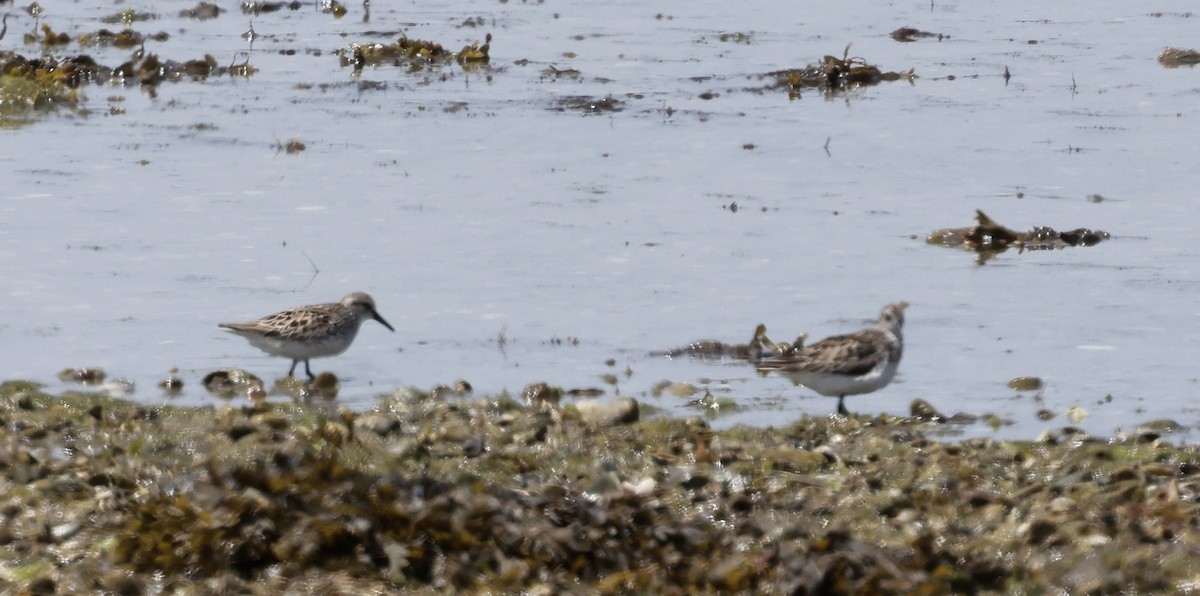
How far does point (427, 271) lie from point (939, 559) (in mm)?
7807

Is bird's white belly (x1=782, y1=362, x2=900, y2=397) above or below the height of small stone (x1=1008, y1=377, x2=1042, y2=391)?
above


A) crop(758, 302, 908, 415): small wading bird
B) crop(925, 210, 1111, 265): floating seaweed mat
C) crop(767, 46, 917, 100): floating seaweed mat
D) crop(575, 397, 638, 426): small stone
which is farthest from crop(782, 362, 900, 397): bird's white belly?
crop(767, 46, 917, 100): floating seaweed mat

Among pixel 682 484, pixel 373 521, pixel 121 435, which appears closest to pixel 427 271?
pixel 121 435

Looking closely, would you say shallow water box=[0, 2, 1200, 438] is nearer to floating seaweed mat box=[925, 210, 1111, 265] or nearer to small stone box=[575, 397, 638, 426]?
floating seaweed mat box=[925, 210, 1111, 265]

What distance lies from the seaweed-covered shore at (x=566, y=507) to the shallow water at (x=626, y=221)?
1.18m

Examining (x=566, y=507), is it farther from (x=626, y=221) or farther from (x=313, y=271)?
(x=626, y=221)

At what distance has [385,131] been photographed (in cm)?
2191

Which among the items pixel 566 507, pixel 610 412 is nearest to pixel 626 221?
pixel 610 412

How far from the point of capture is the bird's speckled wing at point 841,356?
11383 mm

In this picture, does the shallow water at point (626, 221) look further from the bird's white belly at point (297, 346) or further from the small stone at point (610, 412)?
the small stone at point (610, 412)

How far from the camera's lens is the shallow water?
1265cm

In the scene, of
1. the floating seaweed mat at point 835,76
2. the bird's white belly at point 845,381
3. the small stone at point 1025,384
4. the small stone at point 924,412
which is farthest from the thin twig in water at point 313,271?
the floating seaweed mat at point 835,76

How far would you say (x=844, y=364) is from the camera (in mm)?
11367

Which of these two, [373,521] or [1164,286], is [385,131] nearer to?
[1164,286]
